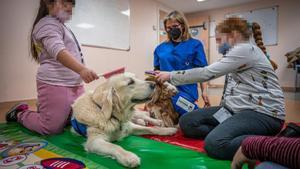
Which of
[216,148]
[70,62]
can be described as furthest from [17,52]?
[216,148]

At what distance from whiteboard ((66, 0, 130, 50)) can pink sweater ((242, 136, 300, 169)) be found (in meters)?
3.46

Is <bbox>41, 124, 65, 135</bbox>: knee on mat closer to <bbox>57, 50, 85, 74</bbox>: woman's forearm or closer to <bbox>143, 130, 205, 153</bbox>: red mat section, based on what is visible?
<bbox>57, 50, 85, 74</bbox>: woman's forearm

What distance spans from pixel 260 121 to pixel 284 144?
2.00ft

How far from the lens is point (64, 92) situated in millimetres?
1653

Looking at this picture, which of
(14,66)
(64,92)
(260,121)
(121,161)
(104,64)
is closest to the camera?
(121,161)

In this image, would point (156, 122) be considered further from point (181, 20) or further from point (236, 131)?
point (181, 20)

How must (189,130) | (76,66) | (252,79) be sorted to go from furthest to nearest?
(189,130) → (76,66) → (252,79)

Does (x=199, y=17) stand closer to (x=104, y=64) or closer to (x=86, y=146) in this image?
(x=104, y=64)

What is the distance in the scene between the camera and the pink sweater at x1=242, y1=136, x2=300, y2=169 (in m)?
0.62

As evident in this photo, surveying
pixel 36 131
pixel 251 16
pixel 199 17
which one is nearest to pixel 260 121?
pixel 36 131

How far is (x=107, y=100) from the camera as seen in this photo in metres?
1.34

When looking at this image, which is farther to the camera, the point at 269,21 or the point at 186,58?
the point at 269,21

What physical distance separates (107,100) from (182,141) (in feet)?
1.95

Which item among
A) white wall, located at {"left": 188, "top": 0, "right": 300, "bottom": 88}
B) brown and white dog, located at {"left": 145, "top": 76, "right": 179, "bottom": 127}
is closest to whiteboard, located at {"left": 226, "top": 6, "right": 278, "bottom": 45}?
white wall, located at {"left": 188, "top": 0, "right": 300, "bottom": 88}
